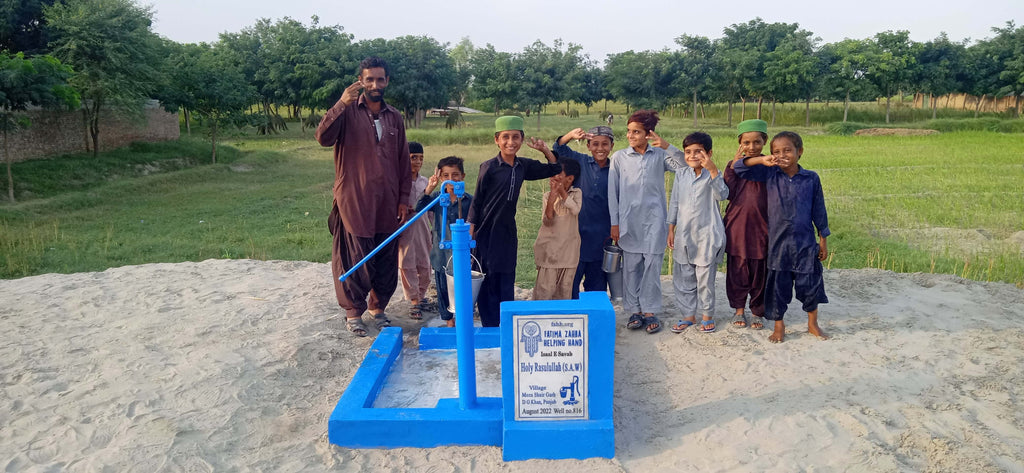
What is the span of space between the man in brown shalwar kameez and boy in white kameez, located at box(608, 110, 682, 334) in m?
1.56

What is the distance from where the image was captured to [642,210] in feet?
15.1

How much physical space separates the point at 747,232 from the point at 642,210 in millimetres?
725

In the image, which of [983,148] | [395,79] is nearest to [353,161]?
[983,148]

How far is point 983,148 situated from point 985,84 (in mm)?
21314

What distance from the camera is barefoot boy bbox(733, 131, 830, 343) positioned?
427 centimetres

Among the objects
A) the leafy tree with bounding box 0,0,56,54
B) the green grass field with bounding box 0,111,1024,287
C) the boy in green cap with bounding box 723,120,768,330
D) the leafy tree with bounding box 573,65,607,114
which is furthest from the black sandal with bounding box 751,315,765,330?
the leafy tree with bounding box 573,65,607,114

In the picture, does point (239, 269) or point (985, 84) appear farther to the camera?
point (985, 84)

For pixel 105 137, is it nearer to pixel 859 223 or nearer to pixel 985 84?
pixel 859 223

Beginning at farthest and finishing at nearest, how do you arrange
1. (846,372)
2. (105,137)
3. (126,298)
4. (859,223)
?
(105,137) < (859,223) < (126,298) < (846,372)

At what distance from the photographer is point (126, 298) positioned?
5301 millimetres

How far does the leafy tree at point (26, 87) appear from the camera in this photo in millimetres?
10852

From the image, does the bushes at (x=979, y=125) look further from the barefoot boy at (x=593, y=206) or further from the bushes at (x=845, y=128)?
the barefoot boy at (x=593, y=206)

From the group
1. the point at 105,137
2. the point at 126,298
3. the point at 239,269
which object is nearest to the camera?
the point at 126,298

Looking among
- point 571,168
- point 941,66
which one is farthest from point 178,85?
point 941,66
